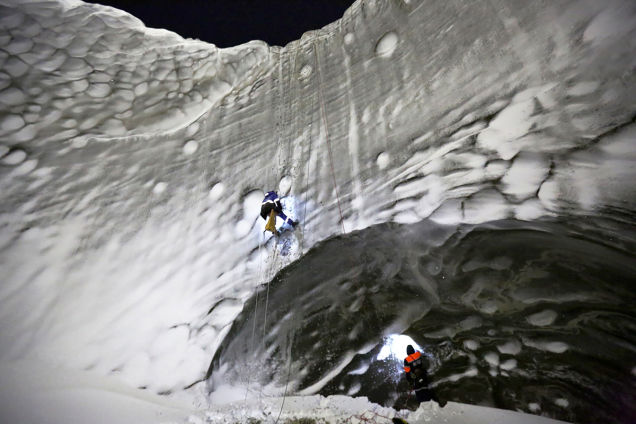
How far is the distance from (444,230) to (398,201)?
1.09 feet

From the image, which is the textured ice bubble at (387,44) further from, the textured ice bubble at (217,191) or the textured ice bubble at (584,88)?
the textured ice bubble at (217,191)

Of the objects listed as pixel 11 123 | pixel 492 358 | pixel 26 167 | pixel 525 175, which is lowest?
pixel 492 358

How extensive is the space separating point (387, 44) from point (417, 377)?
7.67 ft

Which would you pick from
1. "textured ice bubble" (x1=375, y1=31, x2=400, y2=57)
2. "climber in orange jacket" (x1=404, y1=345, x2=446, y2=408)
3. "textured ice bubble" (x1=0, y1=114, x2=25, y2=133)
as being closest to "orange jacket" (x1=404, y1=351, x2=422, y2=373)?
"climber in orange jacket" (x1=404, y1=345, x2=446, y2=408)

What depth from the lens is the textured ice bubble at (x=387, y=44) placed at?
241 cm

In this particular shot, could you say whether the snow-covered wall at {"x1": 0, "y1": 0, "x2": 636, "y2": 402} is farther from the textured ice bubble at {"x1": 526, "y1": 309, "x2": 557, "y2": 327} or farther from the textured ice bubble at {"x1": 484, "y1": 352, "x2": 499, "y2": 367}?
the textured ice bubble at {"x1": 484, "y1": 352, "x2": 499, "y2": 367}

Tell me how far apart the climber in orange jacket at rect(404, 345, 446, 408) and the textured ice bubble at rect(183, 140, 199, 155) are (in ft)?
7.41

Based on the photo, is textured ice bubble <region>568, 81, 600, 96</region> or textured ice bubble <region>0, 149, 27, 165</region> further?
textured ice bubble <region>0, 149, 27, 165</region>

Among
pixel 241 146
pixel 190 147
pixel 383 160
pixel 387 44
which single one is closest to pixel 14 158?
pixel 190 147

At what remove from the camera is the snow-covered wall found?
5.37 feet

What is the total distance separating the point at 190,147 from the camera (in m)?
2.76

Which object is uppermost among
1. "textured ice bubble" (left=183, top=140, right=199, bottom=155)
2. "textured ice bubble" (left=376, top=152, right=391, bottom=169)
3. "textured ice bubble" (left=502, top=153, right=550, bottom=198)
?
"textured ice bubble" (left=183, top=140, right=199, bottom=155)

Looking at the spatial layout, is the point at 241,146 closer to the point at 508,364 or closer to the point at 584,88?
the point at 584,88

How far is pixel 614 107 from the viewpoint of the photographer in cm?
148
